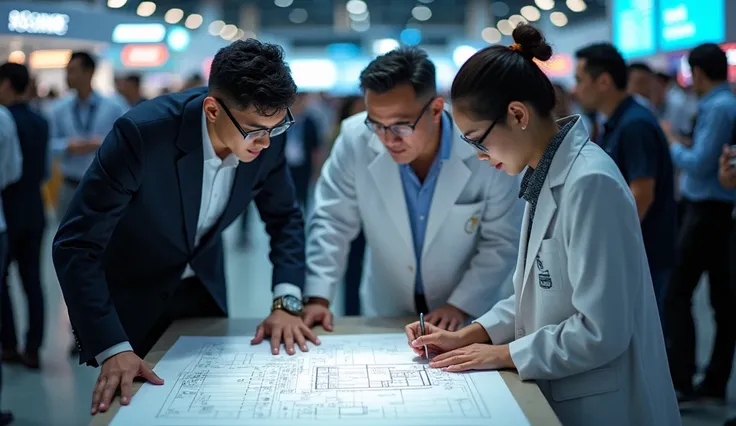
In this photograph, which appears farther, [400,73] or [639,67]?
[639,67]

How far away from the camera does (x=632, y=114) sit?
281 centimetres

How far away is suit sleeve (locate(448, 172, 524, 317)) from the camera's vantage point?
1973 mm

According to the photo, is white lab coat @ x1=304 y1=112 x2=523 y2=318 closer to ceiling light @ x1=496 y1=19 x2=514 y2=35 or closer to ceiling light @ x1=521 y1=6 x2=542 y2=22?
ceiling light @ x1=521 y1=6 x2=542 y2=22

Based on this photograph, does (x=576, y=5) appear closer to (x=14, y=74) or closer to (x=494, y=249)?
(x=14, y=74)

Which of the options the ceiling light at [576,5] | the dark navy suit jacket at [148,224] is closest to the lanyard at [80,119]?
the dark navy suit jacket at [148,224]

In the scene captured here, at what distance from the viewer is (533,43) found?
1.47 meters

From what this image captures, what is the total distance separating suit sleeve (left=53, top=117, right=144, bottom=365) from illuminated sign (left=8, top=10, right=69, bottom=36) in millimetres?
4980

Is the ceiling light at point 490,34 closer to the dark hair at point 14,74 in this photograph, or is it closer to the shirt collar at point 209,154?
the dark hair at point 14,74

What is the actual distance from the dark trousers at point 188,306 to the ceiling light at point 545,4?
1601cm

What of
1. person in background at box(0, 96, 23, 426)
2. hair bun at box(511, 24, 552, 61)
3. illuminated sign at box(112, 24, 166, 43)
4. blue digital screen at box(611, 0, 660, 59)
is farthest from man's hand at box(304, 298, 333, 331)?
→ illuminated sign at box(112, 24, 166, 43)

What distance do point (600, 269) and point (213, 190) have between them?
1.03m

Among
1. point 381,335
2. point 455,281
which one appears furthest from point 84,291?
point 455,281

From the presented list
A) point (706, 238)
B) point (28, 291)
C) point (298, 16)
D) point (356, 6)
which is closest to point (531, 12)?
point (356, 6)

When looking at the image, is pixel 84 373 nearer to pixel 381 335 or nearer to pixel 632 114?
pixel 381 335
